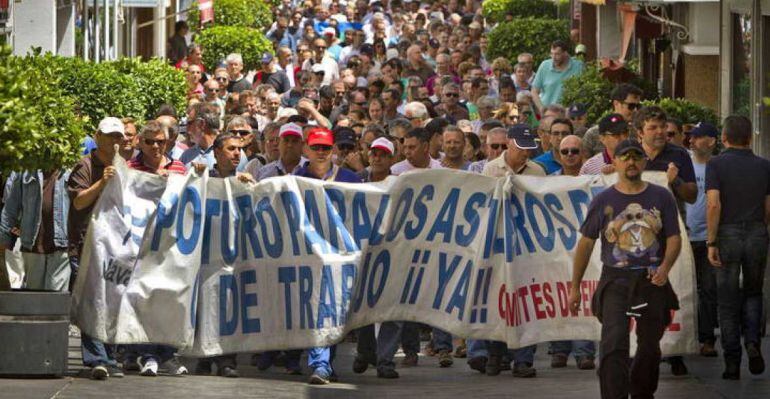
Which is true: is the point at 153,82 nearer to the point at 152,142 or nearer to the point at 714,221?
the point at 152,142

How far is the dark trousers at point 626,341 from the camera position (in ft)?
41.7

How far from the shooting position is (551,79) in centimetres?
2670

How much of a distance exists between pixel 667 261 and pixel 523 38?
2115 cm

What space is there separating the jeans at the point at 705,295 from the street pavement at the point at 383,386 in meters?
0.59

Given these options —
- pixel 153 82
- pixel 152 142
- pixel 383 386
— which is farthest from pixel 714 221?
pixel 153 82

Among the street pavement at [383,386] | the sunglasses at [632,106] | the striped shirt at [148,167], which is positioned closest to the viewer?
the street pavement at [383,386]

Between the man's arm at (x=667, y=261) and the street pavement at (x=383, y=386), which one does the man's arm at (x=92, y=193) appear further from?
the man's arm at (x=667, y=261)

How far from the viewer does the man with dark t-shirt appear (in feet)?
42.0

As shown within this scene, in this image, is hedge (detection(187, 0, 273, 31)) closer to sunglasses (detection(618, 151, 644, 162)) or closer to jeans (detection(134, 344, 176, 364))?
jeans (detection(134, 344, 176, 364))

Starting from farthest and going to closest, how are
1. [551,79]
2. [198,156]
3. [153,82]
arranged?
[551,79] → [153,82] → [198,156]

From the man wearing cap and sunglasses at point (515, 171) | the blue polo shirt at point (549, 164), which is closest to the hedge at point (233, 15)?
the blue polo shirt at point (549, 164)

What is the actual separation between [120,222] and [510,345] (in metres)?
2.77

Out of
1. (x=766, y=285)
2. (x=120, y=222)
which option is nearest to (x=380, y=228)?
(x=120, y=222)

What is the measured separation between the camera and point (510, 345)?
14.9 metres
